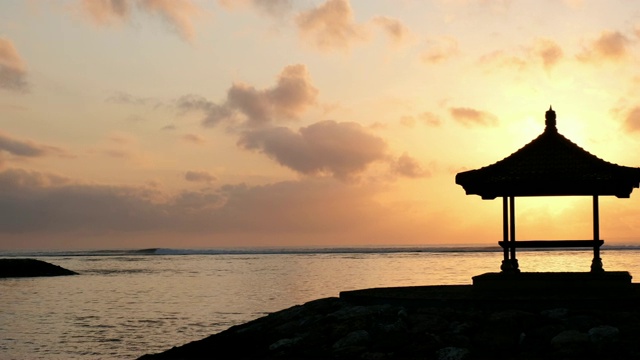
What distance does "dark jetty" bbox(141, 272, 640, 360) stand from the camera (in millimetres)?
18578

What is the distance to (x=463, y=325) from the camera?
19766 millimetres

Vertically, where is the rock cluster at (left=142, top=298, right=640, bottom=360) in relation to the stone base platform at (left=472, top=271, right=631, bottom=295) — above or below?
below

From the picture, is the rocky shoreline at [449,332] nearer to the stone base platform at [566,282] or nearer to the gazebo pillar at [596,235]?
the stone base platform at [566,282]

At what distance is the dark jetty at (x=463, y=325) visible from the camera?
61.0 feet

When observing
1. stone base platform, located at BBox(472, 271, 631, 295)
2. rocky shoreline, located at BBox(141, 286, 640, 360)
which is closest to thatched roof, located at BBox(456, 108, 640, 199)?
stone base platform, located at BBox(472, 271, 631, 295)

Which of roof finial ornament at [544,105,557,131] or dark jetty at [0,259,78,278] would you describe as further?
dark jetty at [0,259,78,278]

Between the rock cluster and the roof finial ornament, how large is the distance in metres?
5.89

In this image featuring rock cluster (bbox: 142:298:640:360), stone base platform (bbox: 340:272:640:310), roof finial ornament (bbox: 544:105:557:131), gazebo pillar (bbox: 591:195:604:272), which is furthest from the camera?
roof finial ornament (bbox: 544:105:557:131)

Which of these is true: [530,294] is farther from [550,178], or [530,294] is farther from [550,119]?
[550,119]

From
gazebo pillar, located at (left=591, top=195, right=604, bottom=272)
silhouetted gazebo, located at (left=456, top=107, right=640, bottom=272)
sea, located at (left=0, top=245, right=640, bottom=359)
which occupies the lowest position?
sea, located at (left=0, top=245, right=640, bottom=359)

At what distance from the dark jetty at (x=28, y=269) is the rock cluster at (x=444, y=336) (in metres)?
70.6

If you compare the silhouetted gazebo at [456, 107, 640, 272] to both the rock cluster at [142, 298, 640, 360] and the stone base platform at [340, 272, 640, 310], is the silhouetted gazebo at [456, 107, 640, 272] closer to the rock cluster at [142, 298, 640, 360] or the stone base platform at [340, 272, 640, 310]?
the stone base platform at [340, 272, 640, 310]

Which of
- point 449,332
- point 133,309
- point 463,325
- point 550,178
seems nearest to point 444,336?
point 449,332

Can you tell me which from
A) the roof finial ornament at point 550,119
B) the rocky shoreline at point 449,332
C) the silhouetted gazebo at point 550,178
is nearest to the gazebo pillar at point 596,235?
the silhouetted gazebo at point 550,178
